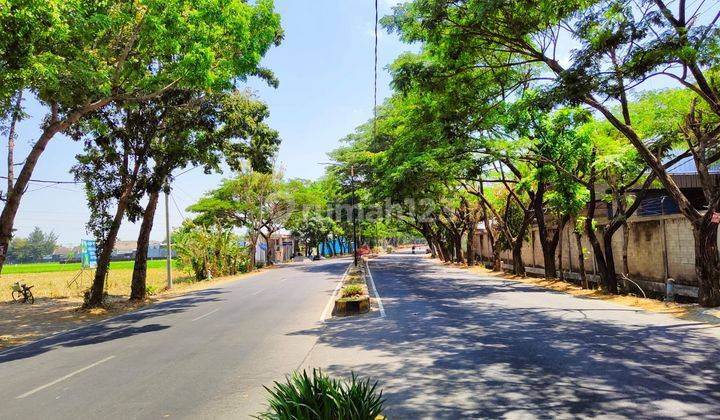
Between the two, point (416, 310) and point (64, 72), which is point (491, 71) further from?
point (64, 72)

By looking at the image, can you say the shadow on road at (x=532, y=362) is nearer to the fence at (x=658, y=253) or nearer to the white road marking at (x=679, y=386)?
the white road marking at (x=679, y=386)

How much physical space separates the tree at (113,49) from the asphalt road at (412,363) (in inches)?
231

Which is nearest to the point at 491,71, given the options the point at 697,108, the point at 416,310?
the point at 697,108

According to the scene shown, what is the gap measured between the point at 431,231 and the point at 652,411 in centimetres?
4798

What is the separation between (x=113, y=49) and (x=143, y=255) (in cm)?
1036

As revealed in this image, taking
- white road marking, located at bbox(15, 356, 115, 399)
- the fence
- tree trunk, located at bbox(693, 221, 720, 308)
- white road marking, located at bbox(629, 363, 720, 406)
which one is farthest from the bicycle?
tree trunk, located at bbox(693, 221, 720, 308)

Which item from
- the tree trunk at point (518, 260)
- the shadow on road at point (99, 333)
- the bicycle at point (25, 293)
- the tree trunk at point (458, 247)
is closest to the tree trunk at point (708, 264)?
the shadow on road at point (99, 333)

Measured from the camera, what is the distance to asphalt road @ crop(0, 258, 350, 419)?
622cm

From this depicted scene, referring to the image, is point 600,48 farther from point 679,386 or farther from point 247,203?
point 247,203

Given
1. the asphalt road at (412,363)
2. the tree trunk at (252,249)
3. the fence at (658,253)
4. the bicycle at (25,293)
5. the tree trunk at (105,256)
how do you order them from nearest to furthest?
the asphalt road at (412,363) → the fence at (658,253) → the tree trunk at (105,256) → the bicycle at (25,293) → the tree trunk at (252,249)

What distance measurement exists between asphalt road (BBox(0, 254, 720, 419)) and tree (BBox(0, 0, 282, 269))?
231 inches

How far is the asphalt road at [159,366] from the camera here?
6.22 m

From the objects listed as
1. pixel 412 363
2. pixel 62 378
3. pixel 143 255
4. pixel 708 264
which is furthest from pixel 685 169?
pixel 62 378

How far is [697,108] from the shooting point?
1400cm
